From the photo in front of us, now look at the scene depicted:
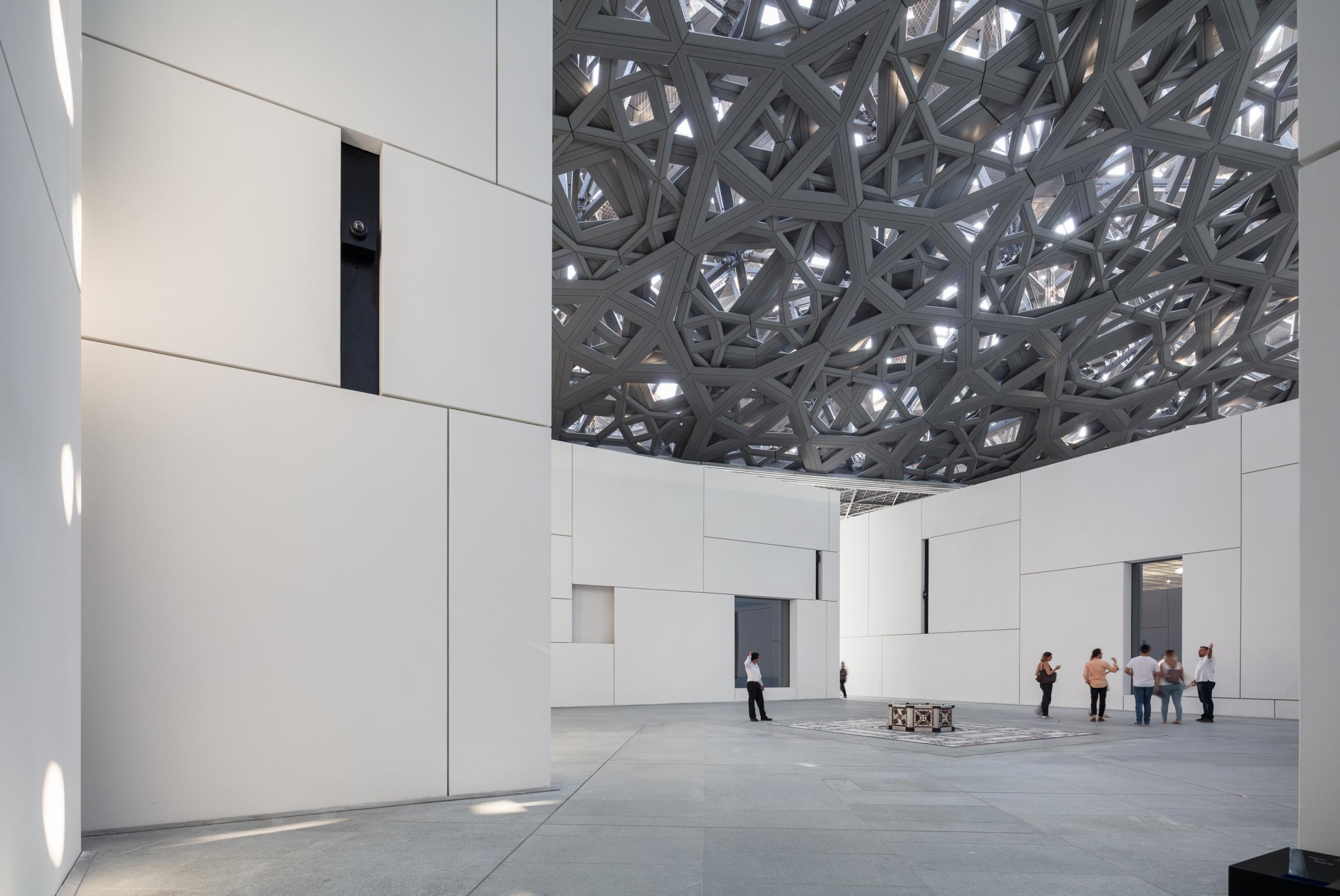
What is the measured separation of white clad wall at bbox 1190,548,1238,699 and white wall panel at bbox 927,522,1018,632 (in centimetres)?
589

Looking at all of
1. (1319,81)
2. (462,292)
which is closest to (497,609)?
(462,292)

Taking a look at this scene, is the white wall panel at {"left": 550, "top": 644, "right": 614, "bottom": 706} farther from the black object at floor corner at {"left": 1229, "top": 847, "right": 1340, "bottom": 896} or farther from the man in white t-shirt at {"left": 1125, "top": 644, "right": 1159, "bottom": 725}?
the black object at floor corner at {"left": 1229, "top": 847, "right": 1340, "bottom": 896}

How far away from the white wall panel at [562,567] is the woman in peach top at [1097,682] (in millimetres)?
11513

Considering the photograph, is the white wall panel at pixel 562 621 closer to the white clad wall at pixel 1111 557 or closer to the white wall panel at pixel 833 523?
the white wall panel at pixel 833 523

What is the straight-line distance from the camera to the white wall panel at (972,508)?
25.9 m

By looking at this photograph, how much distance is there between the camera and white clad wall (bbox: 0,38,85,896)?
125 inches

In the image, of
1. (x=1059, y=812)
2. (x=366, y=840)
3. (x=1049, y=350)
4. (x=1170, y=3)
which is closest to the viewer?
(x=366, y=840)

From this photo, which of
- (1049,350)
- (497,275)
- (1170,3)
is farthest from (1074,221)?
(497,275)

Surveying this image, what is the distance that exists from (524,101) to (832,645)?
2180cm

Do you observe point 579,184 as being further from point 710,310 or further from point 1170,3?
point 1170,3

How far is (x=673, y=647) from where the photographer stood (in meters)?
23.2

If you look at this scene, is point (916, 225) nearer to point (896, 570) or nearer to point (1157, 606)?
point (1157, 606)

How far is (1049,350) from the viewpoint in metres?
31.4

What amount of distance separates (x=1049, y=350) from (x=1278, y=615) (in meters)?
15.5
